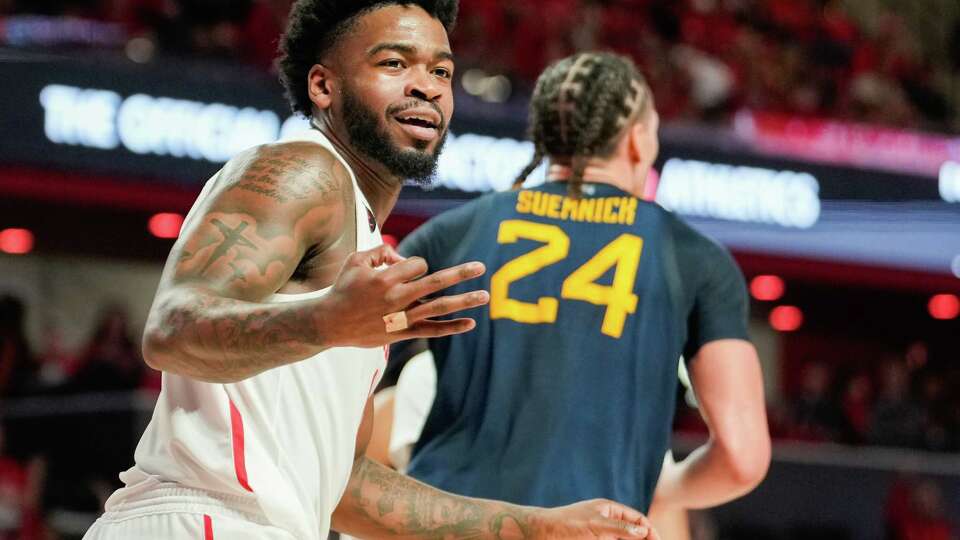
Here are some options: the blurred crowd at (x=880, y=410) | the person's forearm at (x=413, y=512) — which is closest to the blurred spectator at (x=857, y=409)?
the blurred crowd at (x=880, y=410)

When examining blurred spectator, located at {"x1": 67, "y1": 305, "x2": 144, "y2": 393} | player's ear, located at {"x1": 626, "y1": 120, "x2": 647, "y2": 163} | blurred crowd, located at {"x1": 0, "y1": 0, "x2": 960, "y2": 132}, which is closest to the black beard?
player's ear, located at {"x1": 626, "y1": 120, "x2": 647, "y2": 163}

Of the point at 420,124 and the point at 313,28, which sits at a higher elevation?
the point at 313,28

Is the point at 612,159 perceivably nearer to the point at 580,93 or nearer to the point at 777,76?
the point at 580,93

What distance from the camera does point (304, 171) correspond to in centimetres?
227

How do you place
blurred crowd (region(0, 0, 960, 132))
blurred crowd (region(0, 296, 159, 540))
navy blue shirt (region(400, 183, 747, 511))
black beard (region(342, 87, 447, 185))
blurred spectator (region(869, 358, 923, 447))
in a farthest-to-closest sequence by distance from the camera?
blurred spectator (region(869, 358, 923, 447)), blurred crowd (region(0, 0, 960, 132)), blurred crowd (region(0, 296, 159, 540)), navy blue shirt (region(400, 183, 747, 511)), black beard (region(342, 87, 447, 185))

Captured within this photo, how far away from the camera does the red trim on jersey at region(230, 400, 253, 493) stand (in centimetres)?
232

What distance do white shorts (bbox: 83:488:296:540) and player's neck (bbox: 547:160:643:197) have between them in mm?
1437

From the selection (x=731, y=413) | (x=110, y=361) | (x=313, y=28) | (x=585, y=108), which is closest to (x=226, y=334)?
(x=313, y=28)

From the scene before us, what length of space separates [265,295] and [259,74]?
22.4 ft

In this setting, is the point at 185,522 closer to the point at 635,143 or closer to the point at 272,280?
the point at 272,280

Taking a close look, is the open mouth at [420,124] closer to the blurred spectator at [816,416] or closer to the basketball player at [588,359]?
the basketball player at [588,359]

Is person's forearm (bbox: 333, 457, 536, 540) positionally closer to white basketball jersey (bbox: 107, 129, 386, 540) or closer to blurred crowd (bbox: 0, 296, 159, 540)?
white basketball jersey (bbox: 107, 129, 386, 540)

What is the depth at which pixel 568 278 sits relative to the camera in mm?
3303

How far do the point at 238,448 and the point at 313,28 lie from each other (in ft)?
2.70
